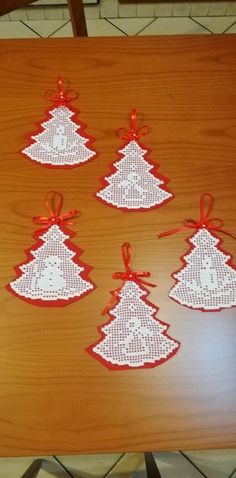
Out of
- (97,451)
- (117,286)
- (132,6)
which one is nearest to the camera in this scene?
(97,451)

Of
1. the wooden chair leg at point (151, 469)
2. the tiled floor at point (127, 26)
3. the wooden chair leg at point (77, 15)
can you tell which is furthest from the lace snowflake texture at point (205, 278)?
the tiled floor at point (127, 26)

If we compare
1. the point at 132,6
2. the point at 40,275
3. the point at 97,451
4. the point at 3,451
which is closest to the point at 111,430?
the point at 97,451

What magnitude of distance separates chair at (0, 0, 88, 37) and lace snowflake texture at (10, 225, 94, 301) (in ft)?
1.97

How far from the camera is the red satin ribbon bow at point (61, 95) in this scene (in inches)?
34.9

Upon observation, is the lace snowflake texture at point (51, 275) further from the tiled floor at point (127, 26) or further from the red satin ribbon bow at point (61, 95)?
the tiled floor at point (127, 26)

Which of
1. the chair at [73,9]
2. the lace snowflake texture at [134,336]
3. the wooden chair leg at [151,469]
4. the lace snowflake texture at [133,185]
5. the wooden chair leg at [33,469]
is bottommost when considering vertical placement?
the wooden chair leg at [33,469]

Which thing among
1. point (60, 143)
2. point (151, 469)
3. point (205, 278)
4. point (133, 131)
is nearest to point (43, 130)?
point (60, 143)

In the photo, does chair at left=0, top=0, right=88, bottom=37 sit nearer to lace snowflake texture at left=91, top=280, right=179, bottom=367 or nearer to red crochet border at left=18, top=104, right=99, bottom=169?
red crochet border at left=18, top=104, right=99, bottom=169

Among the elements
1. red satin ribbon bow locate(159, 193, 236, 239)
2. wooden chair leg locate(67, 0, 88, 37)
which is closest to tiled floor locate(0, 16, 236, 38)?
wooden chair leg locate(67, 0, 88, 37)

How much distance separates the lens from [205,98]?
89 centimetres

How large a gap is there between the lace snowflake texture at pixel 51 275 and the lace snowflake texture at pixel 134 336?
0.07 meters

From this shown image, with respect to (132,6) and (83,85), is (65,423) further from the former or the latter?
(132,6)

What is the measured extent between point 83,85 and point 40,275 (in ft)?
1.41

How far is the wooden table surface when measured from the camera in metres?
0.60
